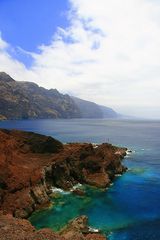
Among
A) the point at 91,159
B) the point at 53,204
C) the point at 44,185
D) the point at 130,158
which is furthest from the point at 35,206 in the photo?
the point at 130,158

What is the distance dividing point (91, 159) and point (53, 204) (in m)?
25.4

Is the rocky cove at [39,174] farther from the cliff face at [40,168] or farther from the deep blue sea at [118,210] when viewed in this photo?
the deep blue sea at [118,210]

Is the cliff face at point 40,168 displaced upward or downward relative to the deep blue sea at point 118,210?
upward

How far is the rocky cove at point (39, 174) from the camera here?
1791 inches

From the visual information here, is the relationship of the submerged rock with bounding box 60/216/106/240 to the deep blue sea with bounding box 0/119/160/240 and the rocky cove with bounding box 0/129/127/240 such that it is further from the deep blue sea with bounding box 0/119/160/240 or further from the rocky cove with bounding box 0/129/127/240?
the deep blue sea with bounding box 0/119/160/240

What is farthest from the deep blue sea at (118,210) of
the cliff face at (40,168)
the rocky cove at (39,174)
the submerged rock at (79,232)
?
the cliff face at (40,168)

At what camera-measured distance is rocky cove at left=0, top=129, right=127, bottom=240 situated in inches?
1791

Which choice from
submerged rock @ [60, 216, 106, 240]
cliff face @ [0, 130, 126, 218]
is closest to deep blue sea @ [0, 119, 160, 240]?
submerged rock @ [60, 216, 106, 240]

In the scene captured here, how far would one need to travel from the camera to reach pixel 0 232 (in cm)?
3906

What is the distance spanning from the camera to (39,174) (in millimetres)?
68938

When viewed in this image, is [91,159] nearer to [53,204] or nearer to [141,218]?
[53,204]

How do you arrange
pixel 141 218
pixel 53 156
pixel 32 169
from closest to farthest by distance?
1. pixel 141 218
2. pixel 32 169
3. pixel 53 156

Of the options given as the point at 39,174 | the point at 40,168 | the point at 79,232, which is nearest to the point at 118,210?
the point at 79,232

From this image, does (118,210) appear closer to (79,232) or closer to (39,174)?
(79,232)
